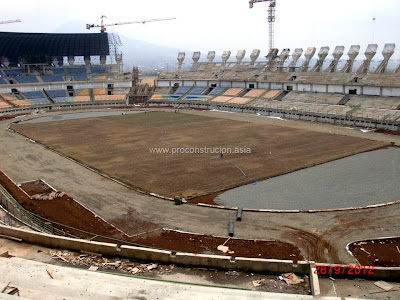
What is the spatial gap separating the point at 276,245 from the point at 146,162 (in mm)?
20942

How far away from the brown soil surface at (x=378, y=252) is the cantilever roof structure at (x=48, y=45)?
101 m

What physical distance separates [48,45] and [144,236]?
96.2 m

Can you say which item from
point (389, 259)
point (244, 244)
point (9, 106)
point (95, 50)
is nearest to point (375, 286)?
point (389, 259)

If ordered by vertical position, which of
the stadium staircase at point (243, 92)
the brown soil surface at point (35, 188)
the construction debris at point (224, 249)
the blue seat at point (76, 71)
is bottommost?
the construction debris at point (224, 249)

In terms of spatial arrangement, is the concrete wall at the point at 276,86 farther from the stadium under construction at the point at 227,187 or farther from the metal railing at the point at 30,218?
the metal railing at the point at 30,218

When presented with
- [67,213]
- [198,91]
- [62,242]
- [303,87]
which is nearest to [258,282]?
[62,242]

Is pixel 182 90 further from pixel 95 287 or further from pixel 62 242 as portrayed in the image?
pixel 95 287

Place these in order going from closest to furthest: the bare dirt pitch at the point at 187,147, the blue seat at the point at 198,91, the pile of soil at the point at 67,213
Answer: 1. the pile of soil at the point at 67,213
2. the bare dirt pitch at the point at 187,147
3. the blue seat at the point at 198,91

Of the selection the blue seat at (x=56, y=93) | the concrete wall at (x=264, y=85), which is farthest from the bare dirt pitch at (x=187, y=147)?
the blue seat at (x=56, y=93)

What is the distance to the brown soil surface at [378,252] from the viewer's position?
19125 millimetres

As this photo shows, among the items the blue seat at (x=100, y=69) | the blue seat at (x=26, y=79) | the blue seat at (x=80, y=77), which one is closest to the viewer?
the blue seat at (x=26, y=79)

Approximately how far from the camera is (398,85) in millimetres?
68500

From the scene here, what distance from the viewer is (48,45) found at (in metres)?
104
